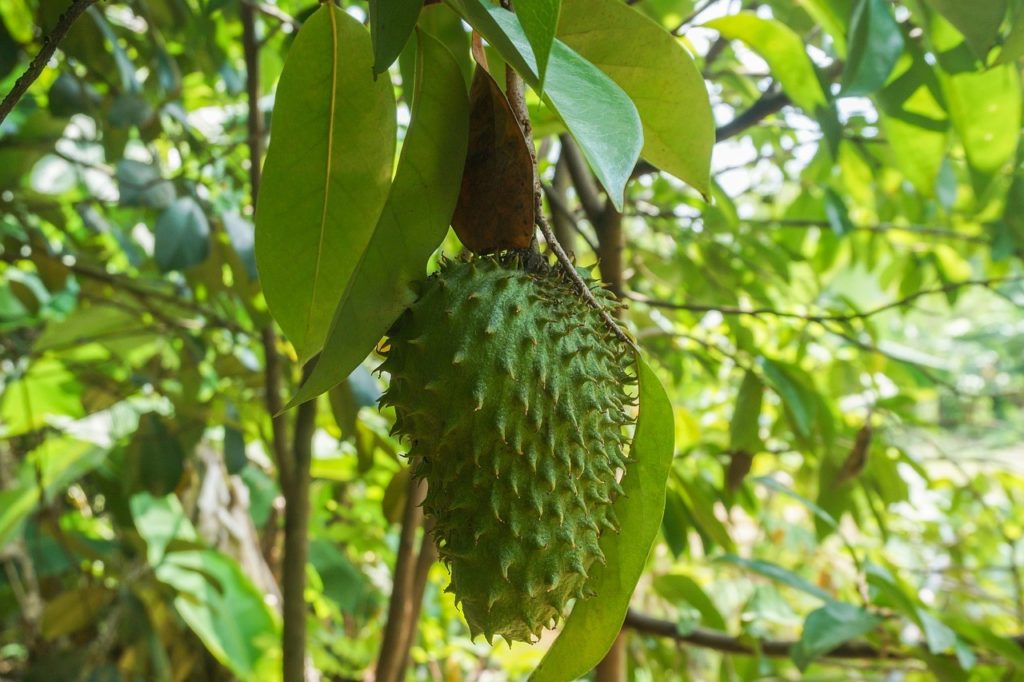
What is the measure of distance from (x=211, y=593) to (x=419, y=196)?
5.85ft

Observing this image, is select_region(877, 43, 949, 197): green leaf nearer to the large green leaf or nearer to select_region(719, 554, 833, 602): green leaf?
select_region(719, 554, 833, 602): green leaf

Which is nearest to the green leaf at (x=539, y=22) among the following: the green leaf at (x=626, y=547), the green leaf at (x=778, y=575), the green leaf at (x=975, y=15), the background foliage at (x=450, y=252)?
the background foliage at (x=450, y=252)

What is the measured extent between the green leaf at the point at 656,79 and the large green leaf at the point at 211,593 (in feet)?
5.52

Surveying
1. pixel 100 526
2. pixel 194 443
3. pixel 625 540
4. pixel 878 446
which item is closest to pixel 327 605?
pixel 100 526

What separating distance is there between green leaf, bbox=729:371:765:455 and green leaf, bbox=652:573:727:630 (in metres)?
0.33

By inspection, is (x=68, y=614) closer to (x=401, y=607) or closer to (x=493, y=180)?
(x=401, y=607)

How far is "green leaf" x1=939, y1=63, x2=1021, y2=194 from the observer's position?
1.05m

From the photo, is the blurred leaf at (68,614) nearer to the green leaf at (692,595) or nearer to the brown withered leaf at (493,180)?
the green leaf at (692,595)

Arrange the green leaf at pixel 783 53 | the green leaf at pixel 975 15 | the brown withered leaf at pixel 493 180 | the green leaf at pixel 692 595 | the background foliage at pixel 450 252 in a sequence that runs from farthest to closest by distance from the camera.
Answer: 1. the green leaf at pixel 692 595
2. the green leaf at pixel 783 53
3. the background foliage at pixel 450 252
4. the green leaf at pixel 975 15
5. the brown withered leaf at pixel 493 180

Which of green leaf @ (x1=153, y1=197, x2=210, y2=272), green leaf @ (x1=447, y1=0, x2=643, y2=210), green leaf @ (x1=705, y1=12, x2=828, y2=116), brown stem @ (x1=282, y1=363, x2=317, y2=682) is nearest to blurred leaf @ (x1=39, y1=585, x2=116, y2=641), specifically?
brown stem @ (x1=282, y1=363, x2=317, y2=682)

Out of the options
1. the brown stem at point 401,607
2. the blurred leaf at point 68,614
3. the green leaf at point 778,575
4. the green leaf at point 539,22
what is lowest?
the blurred leaf at point 68,614

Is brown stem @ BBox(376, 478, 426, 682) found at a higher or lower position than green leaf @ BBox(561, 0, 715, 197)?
lower

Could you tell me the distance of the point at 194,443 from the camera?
1747mm

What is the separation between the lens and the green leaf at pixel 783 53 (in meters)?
1.01
